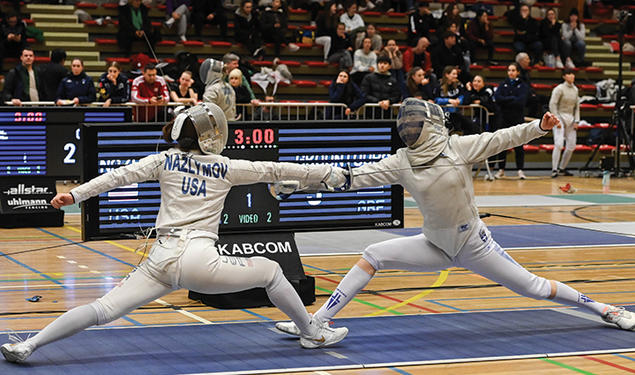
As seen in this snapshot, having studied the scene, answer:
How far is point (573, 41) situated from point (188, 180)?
18.9 m

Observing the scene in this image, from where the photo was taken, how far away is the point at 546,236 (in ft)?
33.7

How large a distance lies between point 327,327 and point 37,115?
614cm

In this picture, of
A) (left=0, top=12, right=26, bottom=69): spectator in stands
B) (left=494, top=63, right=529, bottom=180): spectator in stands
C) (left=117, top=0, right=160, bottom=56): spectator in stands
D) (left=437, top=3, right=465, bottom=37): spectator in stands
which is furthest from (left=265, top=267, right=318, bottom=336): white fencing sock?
(left=437, top=3, right=465, bottom=37): spectator in stands

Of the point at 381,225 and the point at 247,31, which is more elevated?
the point at 247,31

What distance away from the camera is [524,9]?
2183 centimetres

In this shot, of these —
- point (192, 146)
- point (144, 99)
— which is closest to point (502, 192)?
point (144, 99)

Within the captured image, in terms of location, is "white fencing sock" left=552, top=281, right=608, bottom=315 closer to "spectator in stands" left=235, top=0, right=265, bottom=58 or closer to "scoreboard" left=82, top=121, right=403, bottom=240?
"scoreboard" left=82, top=121, right=403, bottom=240

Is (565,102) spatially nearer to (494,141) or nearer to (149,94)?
(149,94)

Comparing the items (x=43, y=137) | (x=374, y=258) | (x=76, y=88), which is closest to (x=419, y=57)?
(x=76, y=88)

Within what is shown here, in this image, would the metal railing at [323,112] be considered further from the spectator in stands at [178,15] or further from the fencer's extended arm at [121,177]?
the fencer's extended arm at [121,177]

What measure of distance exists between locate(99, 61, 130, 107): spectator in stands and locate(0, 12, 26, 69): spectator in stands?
9.93 feet

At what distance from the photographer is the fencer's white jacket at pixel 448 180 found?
5.65m

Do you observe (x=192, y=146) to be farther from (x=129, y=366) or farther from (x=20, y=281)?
(x=20, y=281)

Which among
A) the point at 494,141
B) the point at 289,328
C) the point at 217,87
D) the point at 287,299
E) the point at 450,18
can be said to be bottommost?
the point at 289,328
